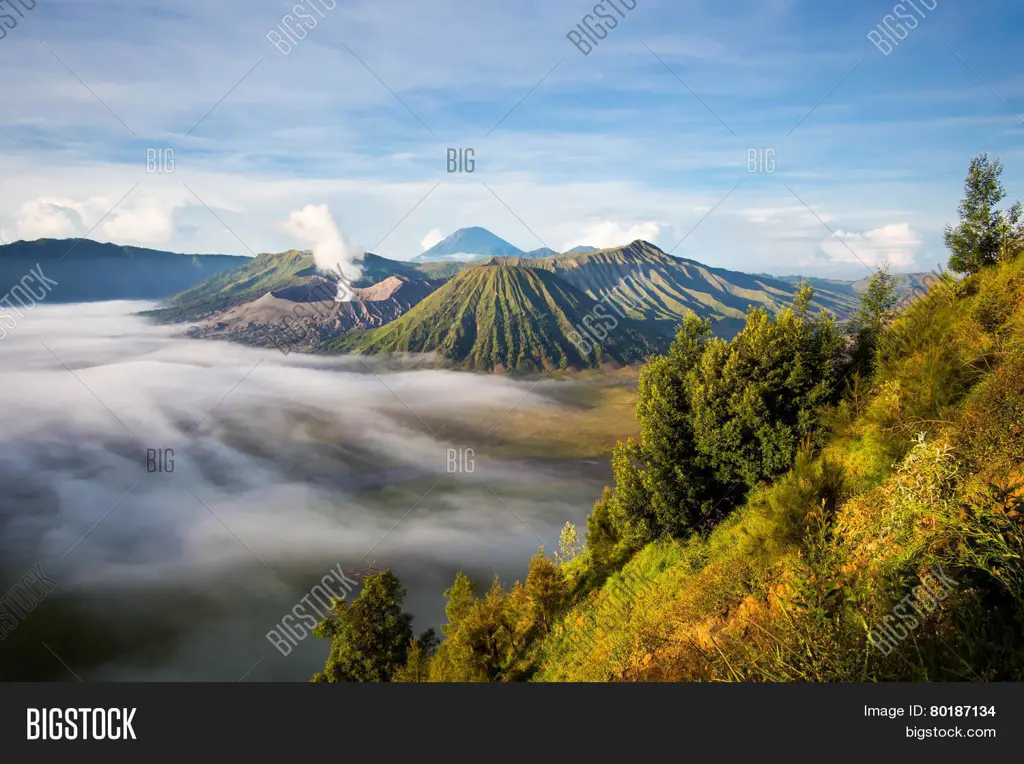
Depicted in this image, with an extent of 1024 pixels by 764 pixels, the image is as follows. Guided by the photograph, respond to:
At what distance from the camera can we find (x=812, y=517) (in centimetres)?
1336

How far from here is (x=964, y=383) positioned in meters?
14.9

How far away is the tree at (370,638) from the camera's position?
2911 cm

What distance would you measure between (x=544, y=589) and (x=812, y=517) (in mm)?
13024

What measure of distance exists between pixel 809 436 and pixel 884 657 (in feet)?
47.1

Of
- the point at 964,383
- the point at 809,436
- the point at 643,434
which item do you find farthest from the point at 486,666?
the point at 964,383

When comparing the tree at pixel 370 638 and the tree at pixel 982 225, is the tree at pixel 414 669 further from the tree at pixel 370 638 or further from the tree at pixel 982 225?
the tree at pixel 982 225

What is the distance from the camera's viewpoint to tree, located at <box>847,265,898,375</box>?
21.0 m

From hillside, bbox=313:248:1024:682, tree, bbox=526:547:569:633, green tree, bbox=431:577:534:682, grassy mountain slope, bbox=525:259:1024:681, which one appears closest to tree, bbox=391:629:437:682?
hillside, bbox=313:248:1024:682

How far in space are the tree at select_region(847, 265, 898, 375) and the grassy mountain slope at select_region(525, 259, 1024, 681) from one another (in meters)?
1.66

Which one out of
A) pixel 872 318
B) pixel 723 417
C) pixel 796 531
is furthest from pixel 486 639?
pixel 872 318

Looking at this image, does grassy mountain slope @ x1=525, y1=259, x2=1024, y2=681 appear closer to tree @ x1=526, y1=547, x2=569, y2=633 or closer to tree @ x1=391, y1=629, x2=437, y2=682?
tree @ x1=526, y1=547, x2=569, y2=633

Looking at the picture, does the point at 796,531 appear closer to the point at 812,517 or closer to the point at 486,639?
the point at 812,517

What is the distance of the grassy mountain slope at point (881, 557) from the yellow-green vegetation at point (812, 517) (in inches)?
1.7

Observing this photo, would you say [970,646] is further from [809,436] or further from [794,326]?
[794,326]
